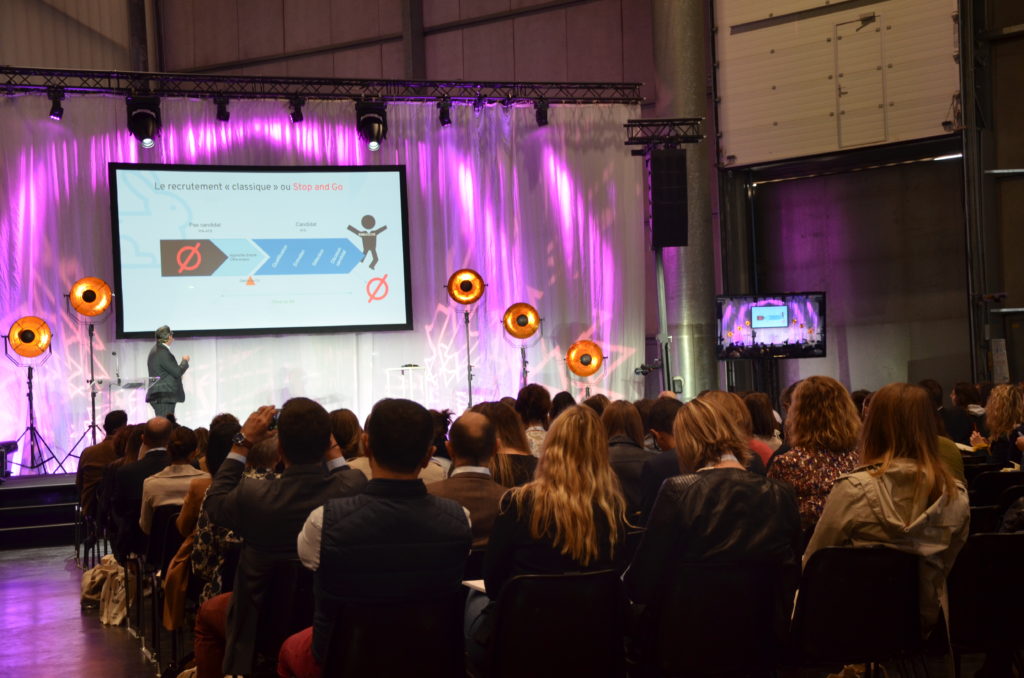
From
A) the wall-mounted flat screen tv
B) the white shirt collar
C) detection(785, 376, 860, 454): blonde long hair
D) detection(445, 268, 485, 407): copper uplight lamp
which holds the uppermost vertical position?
detection(445, 268, 485, 407): copper uplight lamp

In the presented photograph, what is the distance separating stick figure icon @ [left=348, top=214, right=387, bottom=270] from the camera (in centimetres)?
1191

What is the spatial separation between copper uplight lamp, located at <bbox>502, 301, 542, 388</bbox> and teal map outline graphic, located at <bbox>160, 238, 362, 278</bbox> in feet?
6.07

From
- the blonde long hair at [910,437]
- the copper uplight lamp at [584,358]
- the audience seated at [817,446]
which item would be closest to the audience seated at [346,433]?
the audience seated at [817,446]

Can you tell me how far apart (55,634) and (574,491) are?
13.0 feet

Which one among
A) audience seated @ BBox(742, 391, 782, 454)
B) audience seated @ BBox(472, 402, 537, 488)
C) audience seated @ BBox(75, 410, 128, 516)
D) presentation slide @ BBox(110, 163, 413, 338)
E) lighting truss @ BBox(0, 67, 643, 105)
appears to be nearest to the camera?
audience seated @ BBox(472, 402, 537, 488)

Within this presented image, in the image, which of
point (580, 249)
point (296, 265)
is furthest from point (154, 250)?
point (580, 249)

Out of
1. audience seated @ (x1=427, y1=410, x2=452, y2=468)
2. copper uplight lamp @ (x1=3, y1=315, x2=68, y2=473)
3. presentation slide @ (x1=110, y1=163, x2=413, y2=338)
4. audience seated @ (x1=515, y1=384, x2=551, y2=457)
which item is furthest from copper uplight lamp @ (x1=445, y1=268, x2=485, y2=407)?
audience seated @ (x1=515, y1=384, x2=551, y2=457)

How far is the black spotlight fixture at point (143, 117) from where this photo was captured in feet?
35.9

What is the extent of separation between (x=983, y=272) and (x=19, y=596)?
9.44m

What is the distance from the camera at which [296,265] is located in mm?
11703

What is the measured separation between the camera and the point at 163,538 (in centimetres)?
473

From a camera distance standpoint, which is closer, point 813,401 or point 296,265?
point 813,401

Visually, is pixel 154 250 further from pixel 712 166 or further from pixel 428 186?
pixel 712 166

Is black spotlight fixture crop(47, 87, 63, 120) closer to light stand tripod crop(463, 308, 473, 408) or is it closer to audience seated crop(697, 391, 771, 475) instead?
light stand tripod crop(463, 308, 473, 408)
